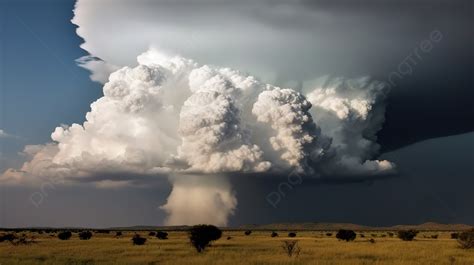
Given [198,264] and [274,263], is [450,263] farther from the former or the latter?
[198,264]

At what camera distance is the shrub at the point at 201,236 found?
57.7m

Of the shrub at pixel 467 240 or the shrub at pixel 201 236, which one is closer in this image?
the shrub at pixel 201 236

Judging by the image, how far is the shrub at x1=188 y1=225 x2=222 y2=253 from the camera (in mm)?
57719

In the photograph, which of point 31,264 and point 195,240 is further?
point 195,240

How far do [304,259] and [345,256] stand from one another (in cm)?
562

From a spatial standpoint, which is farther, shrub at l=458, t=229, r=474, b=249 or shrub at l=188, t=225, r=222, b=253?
shrub at l=458, t=229, r=474, b=249

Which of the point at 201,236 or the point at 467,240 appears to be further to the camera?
the point at 467,240

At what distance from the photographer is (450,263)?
42344 mm

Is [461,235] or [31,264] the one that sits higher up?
[461,235]

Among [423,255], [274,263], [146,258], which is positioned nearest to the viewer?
[274,263]

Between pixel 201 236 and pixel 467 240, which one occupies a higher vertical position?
pixel 201 236

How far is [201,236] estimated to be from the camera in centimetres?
5819

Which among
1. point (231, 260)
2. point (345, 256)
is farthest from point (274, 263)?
point (345, 256)

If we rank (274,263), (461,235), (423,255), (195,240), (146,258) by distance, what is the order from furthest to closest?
(461,235), (195,240), (423,255), (146,258), (274,263)
